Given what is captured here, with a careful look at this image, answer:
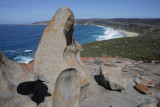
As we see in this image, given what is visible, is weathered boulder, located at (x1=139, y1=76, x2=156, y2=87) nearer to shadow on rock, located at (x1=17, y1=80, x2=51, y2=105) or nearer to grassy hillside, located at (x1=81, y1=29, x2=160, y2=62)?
shadow on rock, located at (x1=17, y1=80, x2=51, y2=105)

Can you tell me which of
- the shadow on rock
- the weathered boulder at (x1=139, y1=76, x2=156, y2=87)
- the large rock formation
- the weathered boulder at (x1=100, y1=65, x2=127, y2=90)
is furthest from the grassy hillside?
the shadow on rock

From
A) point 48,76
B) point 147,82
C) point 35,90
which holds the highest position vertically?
point 48,76

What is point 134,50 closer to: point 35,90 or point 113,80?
point 113,80

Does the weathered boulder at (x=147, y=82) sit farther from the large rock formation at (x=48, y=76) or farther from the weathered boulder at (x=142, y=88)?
the large rock formation at (x=48, y=76)

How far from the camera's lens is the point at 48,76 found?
3.81 meters

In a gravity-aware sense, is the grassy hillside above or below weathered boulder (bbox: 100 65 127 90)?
below

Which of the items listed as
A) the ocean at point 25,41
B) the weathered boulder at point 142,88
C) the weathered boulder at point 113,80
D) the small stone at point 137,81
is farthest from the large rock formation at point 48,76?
the ocean at point 25,41

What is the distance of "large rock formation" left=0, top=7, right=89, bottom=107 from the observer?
2.69 metres

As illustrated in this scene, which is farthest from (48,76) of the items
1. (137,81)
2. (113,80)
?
(137,81)

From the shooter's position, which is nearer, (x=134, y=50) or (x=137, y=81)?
(x=137, y=81)

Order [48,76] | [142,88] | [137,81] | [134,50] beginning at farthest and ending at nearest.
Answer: [134,50] → [137,81] → [142,88] → [48,76]

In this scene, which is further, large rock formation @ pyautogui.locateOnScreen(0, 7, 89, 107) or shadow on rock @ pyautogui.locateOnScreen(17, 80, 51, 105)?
shadow on rock @ pyautogui.locateOnScreen(17, 80, 51, 105)

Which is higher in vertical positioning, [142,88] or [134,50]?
[142,88]

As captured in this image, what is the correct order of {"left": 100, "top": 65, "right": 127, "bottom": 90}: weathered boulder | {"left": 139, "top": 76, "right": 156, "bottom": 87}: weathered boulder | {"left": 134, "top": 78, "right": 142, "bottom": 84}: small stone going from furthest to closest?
{"left": 134, "top": 78, "right": 142, "bottom": 84}: small stone → {"left": 139, "top": 76, "right": 156, "bottom": 87}: weathered boulder → {"left": 100, "top": 65, "right": 127, "bottom": 90}: weathered boulder
